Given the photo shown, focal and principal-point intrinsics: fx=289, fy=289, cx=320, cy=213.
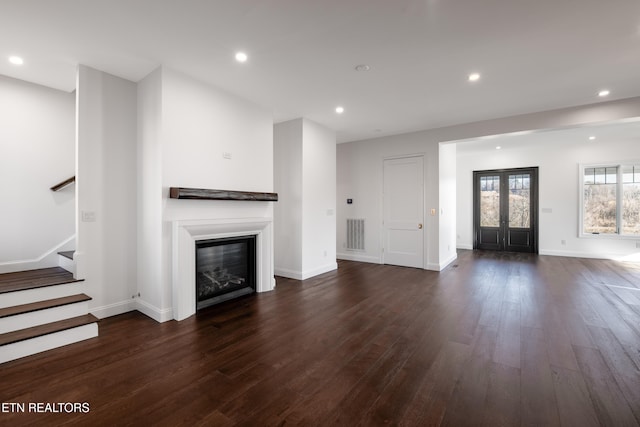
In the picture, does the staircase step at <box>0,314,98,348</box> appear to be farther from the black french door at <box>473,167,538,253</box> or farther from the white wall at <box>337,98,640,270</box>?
the black french door at <box>473,167,538,253</box>

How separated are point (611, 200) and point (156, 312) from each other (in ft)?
33.3

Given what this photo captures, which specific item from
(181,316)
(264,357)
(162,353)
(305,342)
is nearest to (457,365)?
(305,342)

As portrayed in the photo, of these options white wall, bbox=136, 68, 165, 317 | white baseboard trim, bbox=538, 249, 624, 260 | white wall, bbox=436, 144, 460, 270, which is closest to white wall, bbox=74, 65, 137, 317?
white wall, bbox=136, 68, 165, 317

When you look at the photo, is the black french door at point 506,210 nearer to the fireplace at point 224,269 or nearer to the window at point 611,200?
the window at point 611,200

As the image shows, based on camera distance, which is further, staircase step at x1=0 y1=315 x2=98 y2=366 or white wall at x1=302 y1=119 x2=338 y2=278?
white wall at x1=302 y1=119 x2=338 y2=278

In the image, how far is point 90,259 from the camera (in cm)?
338

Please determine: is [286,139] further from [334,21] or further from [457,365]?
[457,365]

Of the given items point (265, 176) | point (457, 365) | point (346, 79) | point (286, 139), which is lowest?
point (457, 365)

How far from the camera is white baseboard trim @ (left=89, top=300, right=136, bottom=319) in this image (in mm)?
3404

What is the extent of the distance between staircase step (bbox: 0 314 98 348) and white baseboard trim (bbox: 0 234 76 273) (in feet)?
4.89

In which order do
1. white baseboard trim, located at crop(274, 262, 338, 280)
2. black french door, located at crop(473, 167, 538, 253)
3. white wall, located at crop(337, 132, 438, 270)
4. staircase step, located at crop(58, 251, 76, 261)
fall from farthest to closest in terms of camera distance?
black french door, located at crop(473, 167, 538, 253) < white wall, located at crop(337, 132, 438, 270) < white baseboard trim, located at crop(274, 262, 338, 280) < staircase step, located at crop(58, 251, 76, 261)

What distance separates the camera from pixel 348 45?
9.68 ft

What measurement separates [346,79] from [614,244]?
8148mm

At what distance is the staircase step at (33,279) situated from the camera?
3.03 metres
